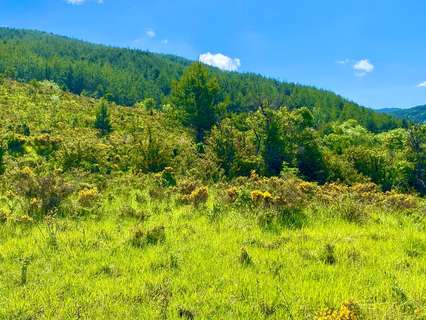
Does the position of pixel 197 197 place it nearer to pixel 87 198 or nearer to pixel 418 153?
pixel 87 198

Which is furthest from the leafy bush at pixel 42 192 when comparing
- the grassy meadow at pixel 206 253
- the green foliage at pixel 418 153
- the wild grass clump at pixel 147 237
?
the green foliage at pixel 418 153

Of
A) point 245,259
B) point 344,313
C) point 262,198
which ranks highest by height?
point 262,198

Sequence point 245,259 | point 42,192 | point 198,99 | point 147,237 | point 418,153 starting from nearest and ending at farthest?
point 245,259
point 147,237
point 42,192
point 418,153
point 198,99

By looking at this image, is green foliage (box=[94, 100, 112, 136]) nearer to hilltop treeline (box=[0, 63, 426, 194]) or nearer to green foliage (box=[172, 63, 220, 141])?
hilltop treeline (box=[0, 63, 426, 194])

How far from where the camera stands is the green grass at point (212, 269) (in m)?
5.22

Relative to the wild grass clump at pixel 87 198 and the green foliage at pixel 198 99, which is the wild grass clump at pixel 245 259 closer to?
the wild grass clump at pixel 87 198

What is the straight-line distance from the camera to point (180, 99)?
45375 millimetres

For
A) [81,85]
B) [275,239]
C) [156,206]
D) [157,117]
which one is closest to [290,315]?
[275,239]

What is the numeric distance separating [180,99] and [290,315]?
41.7 meters

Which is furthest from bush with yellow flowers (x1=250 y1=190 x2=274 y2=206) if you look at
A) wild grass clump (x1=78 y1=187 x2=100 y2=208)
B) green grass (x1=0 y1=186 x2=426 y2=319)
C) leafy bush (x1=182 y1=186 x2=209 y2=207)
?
wild grass clump (x1=78 y1=187 x2=100 y2=208)

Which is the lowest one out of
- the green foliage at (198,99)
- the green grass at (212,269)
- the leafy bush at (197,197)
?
the green grass at (212,269)

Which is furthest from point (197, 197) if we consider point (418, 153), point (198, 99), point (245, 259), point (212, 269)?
point (418, 153)

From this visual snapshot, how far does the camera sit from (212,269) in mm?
6414

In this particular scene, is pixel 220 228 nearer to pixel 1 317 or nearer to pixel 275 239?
pixel 275 239
